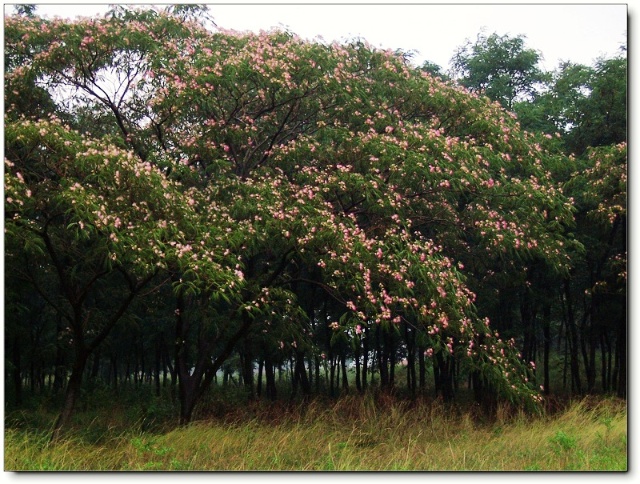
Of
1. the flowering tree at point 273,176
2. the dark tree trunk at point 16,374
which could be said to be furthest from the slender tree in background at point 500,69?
the dark tree trunk at point 16,374

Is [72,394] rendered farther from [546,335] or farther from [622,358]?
[546,335]

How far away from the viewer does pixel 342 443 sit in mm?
7172

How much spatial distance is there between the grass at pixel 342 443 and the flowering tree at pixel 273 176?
80 centimetres

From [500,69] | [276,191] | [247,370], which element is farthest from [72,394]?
[500,69]

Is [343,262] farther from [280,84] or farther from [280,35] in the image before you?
[280,35]

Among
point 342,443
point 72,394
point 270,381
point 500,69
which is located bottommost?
point 270,381

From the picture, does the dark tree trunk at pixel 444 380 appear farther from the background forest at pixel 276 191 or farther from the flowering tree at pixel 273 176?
the flowering tree at pixel 273 176

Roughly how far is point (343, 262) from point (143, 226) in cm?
227

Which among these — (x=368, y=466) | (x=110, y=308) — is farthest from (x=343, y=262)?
(x=110, y=308)

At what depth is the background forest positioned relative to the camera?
6.82 m

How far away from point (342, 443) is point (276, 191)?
9.85ft

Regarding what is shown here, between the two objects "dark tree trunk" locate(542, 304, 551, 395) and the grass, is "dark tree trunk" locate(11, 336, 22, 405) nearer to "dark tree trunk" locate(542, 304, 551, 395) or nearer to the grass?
the grass

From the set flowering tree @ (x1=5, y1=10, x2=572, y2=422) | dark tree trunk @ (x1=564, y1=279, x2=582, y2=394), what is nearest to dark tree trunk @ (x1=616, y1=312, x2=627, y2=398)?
flowering tree @ (x1=5, y1=10, x2=572, y2=422)

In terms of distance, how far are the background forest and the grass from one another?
0.52m
